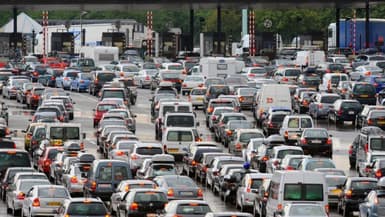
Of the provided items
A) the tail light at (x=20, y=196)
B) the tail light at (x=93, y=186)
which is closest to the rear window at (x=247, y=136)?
the tail light at (x=93, y=186)

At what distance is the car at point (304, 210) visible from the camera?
37594 millimetres

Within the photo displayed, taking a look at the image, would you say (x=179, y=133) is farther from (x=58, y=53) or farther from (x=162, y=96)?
(x=58, y=53)

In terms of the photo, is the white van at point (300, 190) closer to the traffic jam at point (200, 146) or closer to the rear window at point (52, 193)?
the traffic jam at point (200, 146)

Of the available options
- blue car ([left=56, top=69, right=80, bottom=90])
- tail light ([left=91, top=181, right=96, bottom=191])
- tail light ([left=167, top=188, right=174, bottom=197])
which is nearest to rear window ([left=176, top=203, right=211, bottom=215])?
tail light ([left=167, top=188, right=174, bottom=197])

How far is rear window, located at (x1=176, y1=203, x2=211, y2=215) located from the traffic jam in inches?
0.9

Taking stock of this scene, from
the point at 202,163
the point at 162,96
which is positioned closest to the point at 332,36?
the point at 162,96

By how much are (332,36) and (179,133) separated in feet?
285

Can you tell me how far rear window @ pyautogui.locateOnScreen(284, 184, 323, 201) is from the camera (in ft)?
135

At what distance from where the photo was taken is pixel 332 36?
14550 cm

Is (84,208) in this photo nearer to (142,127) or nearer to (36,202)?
(36,202)

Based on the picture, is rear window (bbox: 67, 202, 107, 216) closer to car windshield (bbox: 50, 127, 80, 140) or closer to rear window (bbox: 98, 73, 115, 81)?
car windshield (bbox: 50, 127, 80, 140)

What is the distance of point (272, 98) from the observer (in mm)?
73688

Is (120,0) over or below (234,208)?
over

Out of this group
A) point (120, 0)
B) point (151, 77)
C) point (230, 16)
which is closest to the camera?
point (151, 77)
